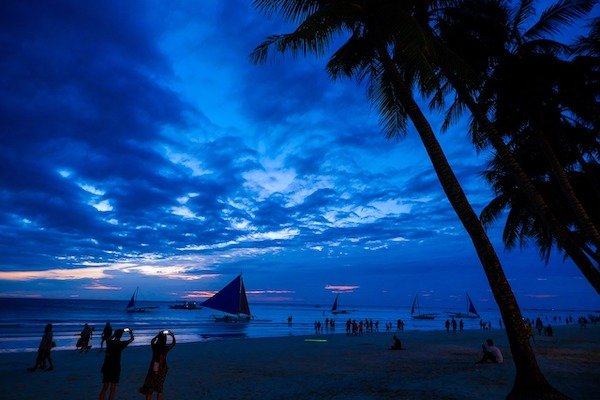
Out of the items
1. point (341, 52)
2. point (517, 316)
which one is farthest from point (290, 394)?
point (341, 52)

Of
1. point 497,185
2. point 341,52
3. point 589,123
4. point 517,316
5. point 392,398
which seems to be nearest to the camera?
point 517,316

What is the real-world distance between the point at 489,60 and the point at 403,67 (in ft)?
12.6

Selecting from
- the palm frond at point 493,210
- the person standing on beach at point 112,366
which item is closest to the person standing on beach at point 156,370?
the person standing on beach at point 112,366

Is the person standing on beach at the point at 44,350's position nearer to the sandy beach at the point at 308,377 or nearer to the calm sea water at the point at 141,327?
the sandy beach at the point at 308,377

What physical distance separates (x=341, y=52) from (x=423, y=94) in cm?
318

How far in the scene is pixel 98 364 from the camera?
1747cm

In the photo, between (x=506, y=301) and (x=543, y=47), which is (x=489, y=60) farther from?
(x=506, y=301)

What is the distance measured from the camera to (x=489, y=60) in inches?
530

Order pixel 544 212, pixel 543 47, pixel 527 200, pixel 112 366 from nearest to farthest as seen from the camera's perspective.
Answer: pixel 112 366 → pixel 544 212 → pixel 543 47 → pixel 527 200

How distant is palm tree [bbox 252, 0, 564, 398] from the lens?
7.39 metres

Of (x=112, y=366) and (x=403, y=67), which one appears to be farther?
(x=403, y=67)

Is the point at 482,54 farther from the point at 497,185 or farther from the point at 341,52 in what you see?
the point at 497,185

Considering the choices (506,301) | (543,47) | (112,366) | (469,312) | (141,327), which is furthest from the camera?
(469,312)

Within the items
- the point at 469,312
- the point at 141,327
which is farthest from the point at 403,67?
the point at 469,312
